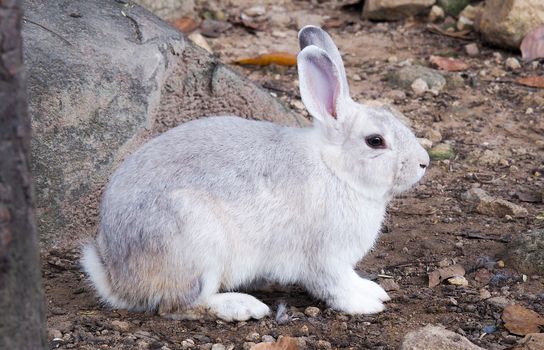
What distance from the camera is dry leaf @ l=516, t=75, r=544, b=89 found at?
7.22 metres

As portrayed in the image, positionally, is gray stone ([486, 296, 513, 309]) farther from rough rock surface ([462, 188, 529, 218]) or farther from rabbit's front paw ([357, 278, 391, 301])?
rough rock surface ([462, 188, 529, 218])

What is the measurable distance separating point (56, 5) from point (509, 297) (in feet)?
9.57

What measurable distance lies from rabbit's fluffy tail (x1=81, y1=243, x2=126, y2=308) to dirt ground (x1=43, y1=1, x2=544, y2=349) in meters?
0.06

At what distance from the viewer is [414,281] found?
4.59m

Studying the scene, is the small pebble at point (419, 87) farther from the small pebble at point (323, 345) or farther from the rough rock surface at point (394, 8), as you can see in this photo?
the small pebble at point (323, 345)

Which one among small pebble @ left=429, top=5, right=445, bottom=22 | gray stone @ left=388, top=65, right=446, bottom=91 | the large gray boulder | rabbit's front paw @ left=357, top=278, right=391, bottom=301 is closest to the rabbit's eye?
rabbit's front paw @ left=357, top=278, right=391, bottom=301

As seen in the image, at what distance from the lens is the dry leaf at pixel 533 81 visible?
7.22m

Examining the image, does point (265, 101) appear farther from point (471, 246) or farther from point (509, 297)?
point (509, 297)

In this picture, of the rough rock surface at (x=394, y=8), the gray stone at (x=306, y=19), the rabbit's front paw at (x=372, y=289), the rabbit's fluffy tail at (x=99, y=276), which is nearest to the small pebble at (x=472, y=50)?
the rough rock surface at (x=394, y=8)

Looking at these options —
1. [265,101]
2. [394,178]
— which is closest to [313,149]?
[394,178]

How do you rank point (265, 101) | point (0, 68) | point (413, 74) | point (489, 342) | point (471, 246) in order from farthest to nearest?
1. point (413, 74)
2. point (265, 101)
3. point (471, 246)
4. point (489, 342)
5. point (0, 68)

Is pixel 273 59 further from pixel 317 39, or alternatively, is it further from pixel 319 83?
pixel 319 83

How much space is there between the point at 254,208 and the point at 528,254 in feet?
4.84

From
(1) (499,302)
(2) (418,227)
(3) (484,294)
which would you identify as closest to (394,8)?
(2) (418,227)
